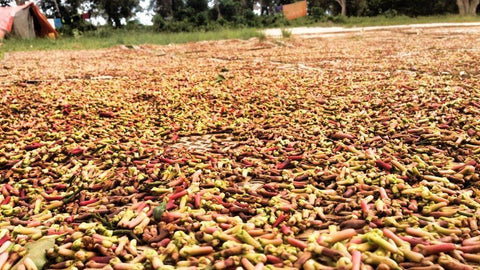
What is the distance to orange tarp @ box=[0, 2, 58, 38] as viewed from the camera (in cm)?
1536

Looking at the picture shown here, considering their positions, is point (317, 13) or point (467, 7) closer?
point (467, 7)

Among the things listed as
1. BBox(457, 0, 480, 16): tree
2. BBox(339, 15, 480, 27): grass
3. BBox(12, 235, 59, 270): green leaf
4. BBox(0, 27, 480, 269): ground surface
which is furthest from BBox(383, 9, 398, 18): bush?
BBox(12, 235, 59, 270): green leaf

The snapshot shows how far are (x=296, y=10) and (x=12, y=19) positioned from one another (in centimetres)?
2033

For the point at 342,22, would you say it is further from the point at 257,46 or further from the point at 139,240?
the point at 139,240

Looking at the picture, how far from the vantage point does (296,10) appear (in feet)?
96.7

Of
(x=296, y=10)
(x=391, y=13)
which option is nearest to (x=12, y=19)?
(x=296, y=10)

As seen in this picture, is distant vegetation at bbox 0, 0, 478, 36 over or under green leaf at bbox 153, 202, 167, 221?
over

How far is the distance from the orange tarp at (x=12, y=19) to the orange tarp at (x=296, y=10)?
1775 cm

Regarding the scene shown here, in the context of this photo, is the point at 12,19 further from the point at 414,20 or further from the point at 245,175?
the point at 414,20

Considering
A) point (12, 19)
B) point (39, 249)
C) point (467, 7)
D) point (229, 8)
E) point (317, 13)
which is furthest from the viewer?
point (229, 8)

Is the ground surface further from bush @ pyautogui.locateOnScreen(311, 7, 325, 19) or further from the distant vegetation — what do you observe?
bush @ pyautogui.locateOnScreen(311, 7, 325, 19)

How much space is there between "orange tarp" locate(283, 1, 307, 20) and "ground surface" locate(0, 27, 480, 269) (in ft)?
85.1

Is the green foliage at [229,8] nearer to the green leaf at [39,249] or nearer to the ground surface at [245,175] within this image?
the ground surface at [245,175]

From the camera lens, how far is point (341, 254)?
1458 millimetres
